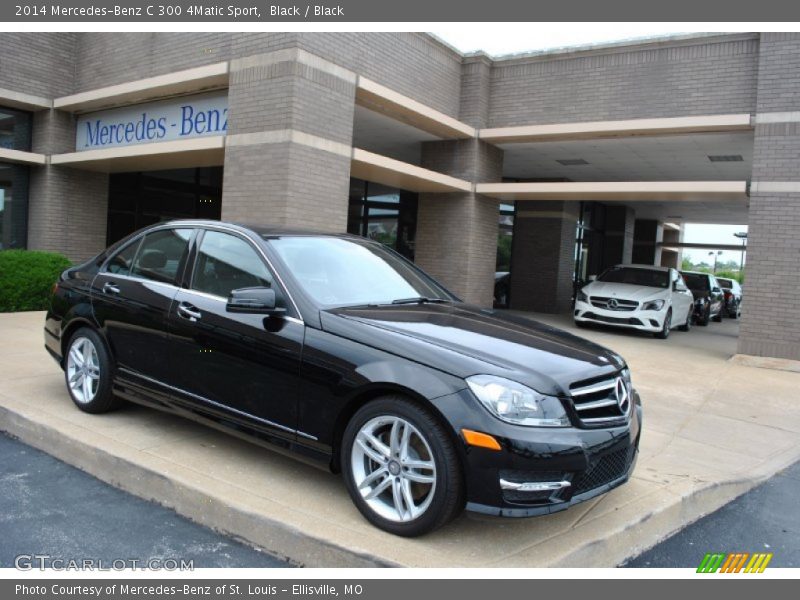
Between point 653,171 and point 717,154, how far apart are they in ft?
9.26

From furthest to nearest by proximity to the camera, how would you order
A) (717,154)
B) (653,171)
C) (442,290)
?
1. (653,171)
2. (717,154)
3. (442,290)

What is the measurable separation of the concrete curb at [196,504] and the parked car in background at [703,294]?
16625 millimetres

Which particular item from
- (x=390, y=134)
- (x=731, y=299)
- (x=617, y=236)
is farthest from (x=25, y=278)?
(x=731, y=299)

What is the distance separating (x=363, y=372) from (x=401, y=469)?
53 cm

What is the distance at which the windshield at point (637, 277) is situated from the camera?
1441 cm

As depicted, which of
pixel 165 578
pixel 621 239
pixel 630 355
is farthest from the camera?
pixel 621 239

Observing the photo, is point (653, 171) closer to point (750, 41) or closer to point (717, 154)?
point (717, 154)

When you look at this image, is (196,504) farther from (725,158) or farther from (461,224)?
(725,158)

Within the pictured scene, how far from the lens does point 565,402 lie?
3273 millimetres

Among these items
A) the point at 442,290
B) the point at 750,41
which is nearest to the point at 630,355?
the point at 750,41

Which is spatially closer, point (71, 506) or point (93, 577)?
point (93, 577)

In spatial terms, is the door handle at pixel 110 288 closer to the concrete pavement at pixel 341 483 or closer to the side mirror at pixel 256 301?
the concrete pavement at pixel 341 483

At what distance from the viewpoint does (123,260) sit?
5.23 metres

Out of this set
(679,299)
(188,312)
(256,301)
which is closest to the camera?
(256,301)
